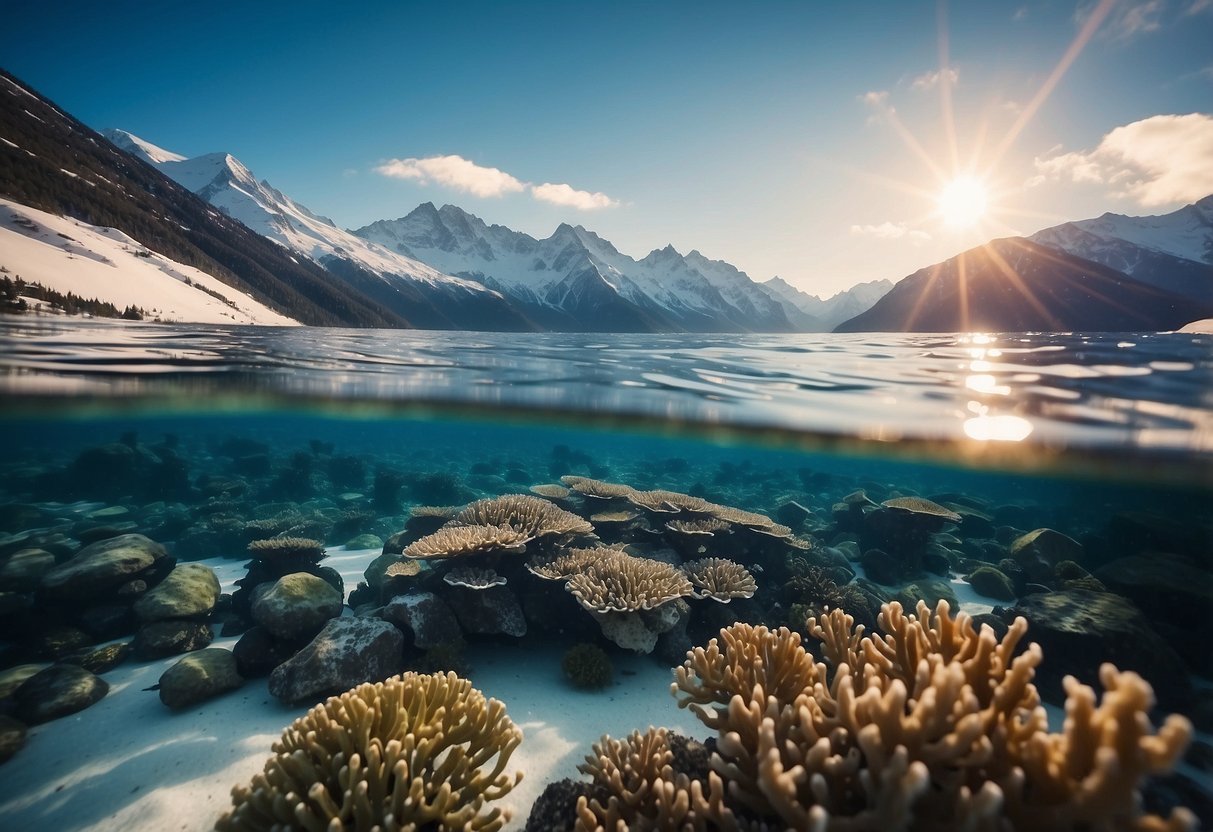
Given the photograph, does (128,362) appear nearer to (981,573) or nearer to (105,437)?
(981,573)

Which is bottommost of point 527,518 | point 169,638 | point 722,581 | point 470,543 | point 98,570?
point 169,638

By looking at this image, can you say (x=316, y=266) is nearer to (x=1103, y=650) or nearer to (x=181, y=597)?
(x=181, y=597)

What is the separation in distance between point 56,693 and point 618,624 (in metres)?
7.43

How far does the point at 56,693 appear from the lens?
5969 mm

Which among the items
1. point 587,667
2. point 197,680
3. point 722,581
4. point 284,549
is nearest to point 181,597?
point 284,549

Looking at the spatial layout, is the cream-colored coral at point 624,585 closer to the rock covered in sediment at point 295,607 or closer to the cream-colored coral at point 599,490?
the cream-colored coral at point 599,490

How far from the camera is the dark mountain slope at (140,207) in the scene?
2023 inches

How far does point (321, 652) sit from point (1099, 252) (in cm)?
19011

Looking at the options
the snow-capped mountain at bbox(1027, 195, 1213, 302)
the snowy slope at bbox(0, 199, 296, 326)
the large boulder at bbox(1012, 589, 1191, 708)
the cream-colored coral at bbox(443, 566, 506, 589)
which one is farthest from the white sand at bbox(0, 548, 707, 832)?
the snow-capped mountain at bbox(1027, 195, 1213, 302)

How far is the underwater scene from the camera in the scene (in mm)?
2338

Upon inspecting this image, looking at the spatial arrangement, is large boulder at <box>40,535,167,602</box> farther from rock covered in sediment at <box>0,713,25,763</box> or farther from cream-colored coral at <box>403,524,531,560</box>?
cream-colored coral at <box>403,524,531,560</box>

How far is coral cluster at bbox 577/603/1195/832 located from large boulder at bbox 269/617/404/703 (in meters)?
3.89

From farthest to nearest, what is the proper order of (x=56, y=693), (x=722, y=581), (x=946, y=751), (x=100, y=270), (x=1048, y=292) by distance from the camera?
(x=1048, y=292) → (x=100, y=270) → (x=722, y=581) → (x=56, y=693) → (x=946, y=751)

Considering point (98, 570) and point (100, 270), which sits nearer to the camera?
point (98, 570)
